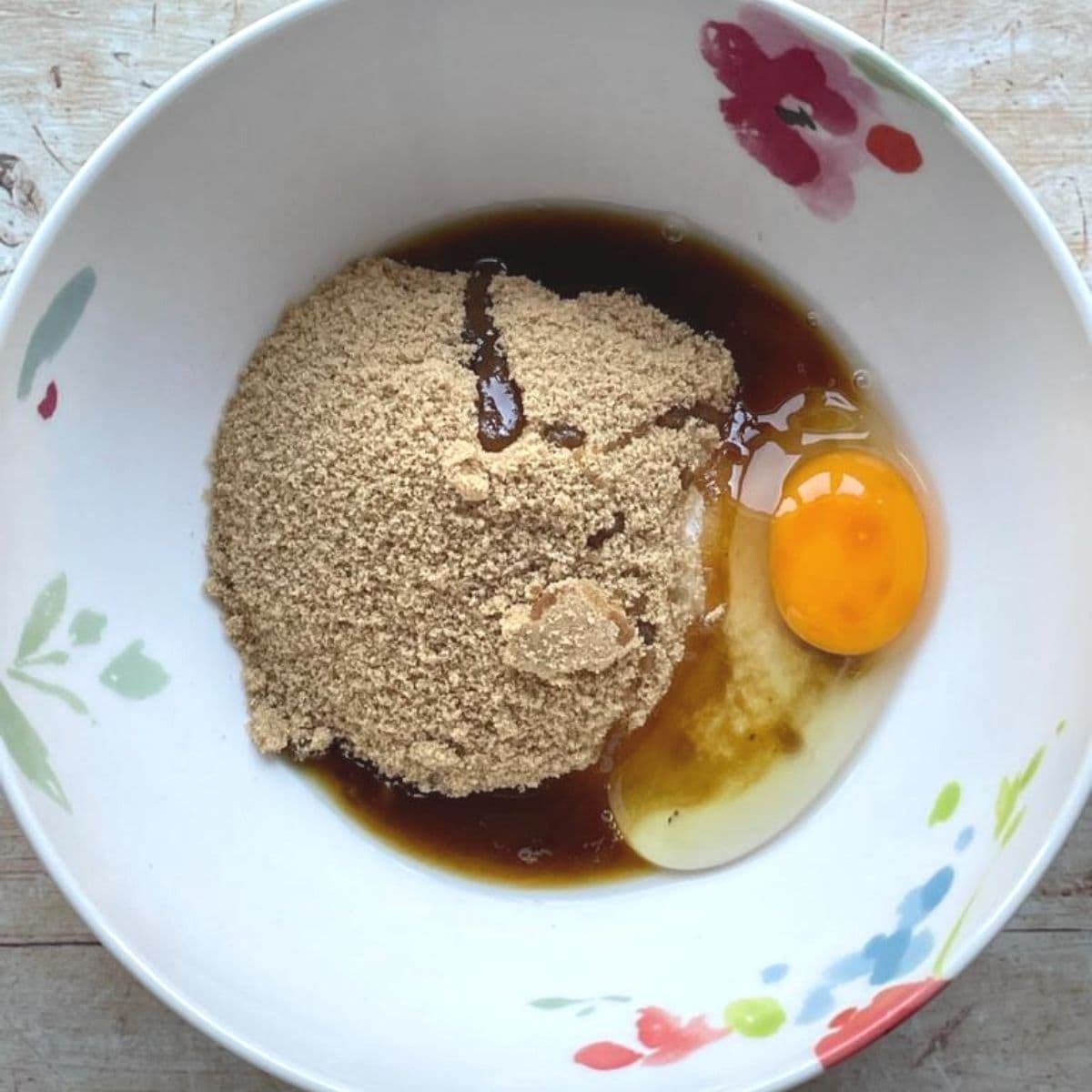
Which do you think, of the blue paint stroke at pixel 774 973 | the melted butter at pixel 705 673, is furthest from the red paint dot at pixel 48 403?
the blue paint stroke at pixel 774 973

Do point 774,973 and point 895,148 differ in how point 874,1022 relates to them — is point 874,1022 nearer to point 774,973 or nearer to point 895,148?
point 774,973

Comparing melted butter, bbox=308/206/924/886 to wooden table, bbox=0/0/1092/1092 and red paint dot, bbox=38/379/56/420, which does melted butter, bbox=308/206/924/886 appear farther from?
red paint dot, bbox=38/379/56/420

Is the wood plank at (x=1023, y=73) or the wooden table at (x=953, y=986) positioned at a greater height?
the wood plank at (x=1023, y=73)

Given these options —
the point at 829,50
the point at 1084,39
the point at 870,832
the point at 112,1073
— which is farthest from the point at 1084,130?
the point at 112,1073

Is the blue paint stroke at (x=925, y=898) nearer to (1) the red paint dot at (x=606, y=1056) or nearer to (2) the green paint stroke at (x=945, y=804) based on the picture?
(2) the green paint stroke at (x=945, y=804)

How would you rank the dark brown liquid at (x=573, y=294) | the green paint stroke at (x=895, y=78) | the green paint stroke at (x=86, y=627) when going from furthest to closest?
the dark brown liquid at (x=573, y=294), the green paint stroke at (x=86, y=627), the green paint stroke at (x=895, y=78)

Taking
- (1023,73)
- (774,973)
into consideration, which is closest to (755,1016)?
(774,973)

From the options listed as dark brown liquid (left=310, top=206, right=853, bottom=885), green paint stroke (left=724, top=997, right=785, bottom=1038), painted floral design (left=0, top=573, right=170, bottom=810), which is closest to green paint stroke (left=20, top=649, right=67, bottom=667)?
painted floral design (left=0, top=573, right=170, bottom=810)
